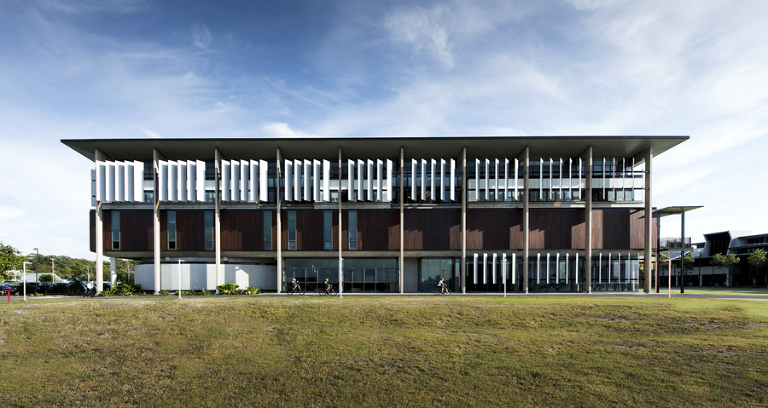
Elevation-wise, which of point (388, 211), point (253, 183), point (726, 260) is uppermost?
point (253, 183)

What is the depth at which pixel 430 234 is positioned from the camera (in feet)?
123

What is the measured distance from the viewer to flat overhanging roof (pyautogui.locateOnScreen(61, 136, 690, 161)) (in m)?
35.4

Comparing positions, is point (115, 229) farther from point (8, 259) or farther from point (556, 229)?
point (556, 229)

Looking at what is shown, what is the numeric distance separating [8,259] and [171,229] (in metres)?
18.3

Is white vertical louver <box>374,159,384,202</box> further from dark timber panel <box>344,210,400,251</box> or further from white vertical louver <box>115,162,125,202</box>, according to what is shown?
white vertical louver <box>115,162,125,202</box>

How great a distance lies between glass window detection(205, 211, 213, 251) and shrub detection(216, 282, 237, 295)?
420 centimetres

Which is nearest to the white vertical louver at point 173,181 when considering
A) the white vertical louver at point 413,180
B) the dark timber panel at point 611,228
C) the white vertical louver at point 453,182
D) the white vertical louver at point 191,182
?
the white vertical louver at point 191,182

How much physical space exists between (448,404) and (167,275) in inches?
1312

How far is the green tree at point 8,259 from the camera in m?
39.6

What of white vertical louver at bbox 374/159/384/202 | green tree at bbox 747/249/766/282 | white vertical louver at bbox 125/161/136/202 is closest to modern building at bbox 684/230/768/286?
green tree at bbox 747/249/766/282

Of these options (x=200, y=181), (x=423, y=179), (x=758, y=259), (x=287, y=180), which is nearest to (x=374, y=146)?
(x=423, y=179)

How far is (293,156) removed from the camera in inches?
1529

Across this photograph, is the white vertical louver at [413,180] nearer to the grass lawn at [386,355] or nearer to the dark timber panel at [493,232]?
the dark timber panel at [493,232]

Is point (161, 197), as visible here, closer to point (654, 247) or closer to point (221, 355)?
point (221, 355)
